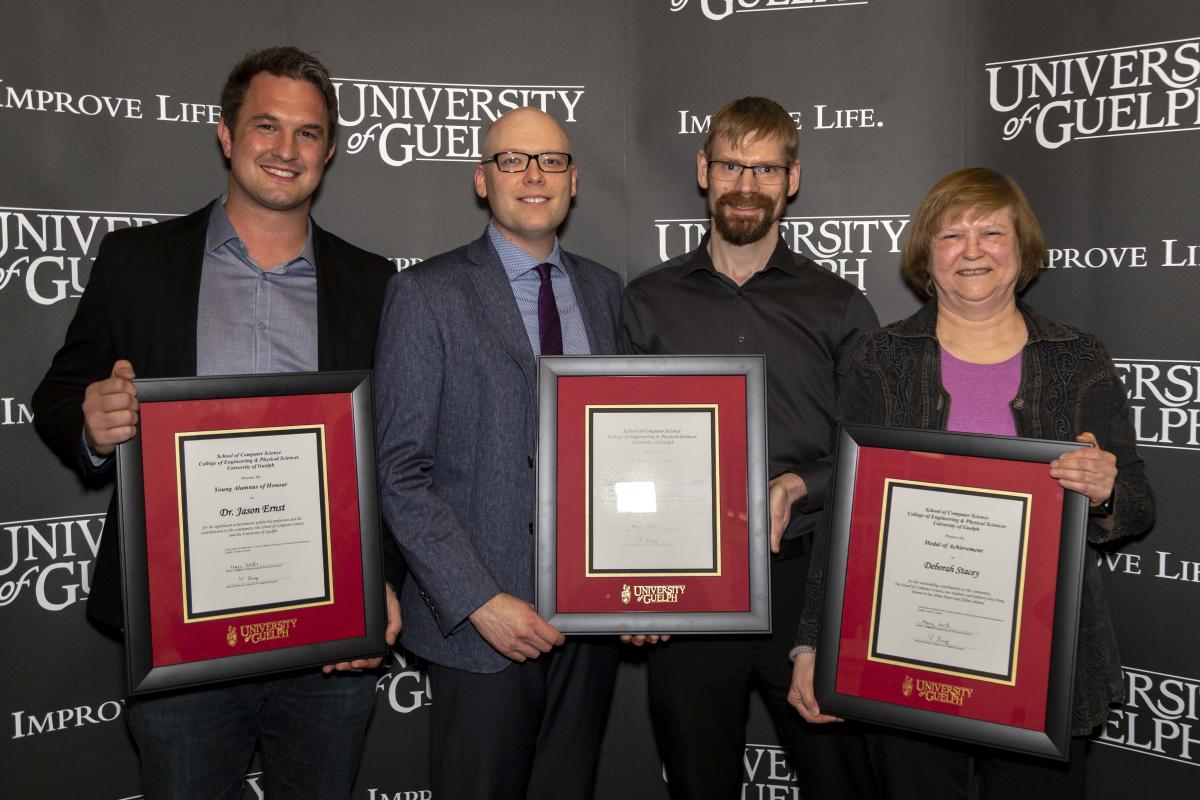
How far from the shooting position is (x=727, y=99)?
3279 mm

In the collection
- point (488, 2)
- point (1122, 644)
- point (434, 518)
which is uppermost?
point (488, 2)

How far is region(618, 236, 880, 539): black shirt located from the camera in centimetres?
255

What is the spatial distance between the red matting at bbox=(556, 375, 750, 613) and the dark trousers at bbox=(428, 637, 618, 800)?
1.09ft

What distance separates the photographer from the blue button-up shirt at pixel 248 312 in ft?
7.23

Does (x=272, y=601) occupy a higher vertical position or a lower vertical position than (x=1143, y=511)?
lower

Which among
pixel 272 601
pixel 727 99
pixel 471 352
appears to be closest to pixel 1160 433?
pixel 727 99

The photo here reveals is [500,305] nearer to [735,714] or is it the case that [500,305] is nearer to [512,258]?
[512,258]

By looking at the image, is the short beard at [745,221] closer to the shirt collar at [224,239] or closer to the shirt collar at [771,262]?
the shirt collar at [771,262]

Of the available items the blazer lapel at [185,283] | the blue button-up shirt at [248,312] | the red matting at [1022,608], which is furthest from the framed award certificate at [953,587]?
the blazer lapel at [185,283]

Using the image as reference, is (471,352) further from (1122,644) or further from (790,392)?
(1122,644)

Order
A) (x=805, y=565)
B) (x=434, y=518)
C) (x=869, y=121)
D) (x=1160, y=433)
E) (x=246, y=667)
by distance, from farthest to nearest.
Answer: (x=869, y=121), (x=1160, y=433), (x=805, y=565), (x=434, y=518), (x=246, y=667)

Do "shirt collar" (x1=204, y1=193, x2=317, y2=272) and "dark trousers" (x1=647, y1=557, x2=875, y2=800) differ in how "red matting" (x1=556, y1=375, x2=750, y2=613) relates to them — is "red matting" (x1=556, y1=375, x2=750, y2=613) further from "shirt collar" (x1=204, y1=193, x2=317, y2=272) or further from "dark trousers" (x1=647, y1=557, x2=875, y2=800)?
"shirt collar" (x1=204, y1=193, x2=317, y2=272)

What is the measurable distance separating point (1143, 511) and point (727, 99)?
205 centimetres

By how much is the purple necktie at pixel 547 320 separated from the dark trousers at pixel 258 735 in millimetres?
1038
